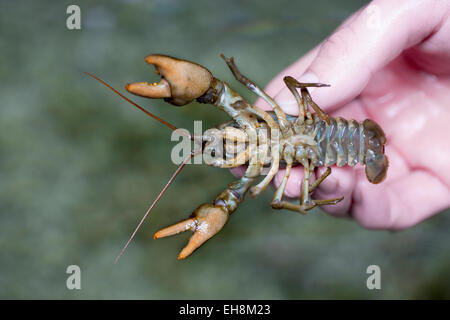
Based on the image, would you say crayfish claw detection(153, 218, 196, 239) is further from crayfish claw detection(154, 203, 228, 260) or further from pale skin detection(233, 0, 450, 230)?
pale skin detection(233, 0, 450, 230)

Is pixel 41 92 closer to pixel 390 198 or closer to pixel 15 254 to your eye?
pixel 15 254

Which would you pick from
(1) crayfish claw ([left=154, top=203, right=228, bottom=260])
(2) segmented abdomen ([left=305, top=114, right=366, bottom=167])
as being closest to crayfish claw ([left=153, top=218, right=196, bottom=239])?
(1) crayfish claw ([left=154, top=203, right=228, bottom=260])

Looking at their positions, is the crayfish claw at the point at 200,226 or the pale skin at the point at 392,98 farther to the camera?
the pale skin at the point at 392,98

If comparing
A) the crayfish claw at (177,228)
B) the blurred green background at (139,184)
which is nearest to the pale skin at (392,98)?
the crayfish claw at (177,228)

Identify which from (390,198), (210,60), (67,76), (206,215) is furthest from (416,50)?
(67,76)

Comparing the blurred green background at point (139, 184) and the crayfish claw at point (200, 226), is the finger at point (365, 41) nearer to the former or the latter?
the crayfish claw at point (200, 226)

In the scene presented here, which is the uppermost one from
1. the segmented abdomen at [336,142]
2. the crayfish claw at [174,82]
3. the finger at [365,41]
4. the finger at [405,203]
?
the finger at [365,41]
